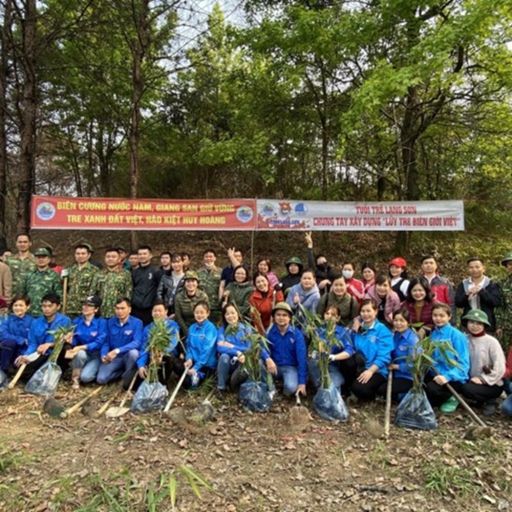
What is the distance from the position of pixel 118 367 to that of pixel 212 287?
1.71m

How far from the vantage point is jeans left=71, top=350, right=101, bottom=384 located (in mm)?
4973

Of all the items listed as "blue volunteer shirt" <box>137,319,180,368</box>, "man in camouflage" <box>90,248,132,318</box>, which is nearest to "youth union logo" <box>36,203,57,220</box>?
"man in camouflage" <box>90,248,132,318</box>

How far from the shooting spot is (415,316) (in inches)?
195

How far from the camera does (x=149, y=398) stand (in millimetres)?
4203

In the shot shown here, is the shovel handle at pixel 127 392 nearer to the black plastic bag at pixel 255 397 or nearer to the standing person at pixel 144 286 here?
the standing person at pixel 144 286

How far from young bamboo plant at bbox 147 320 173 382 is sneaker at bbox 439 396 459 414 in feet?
9.82

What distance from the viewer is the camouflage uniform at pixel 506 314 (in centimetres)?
487

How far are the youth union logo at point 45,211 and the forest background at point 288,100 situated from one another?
1689 mm

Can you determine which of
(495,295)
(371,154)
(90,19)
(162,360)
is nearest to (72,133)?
(90,19)

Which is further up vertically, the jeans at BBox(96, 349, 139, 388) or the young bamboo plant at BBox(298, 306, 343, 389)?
the young bamboo plant at BBox(298, 306, 343, 389)

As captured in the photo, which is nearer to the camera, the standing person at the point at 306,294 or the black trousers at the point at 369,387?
the black trousers at the point at 369,387

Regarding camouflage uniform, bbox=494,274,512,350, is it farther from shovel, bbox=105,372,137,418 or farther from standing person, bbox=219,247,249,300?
shovel, bbox=105,372,137,418

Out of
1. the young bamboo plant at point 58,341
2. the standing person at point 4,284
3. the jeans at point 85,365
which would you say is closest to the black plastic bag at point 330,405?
the jeans at point 85,365

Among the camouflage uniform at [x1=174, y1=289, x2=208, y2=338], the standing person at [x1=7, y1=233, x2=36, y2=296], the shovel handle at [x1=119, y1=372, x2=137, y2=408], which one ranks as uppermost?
the standing person at [x1=7, y1=233, x2=36, y2=296]
